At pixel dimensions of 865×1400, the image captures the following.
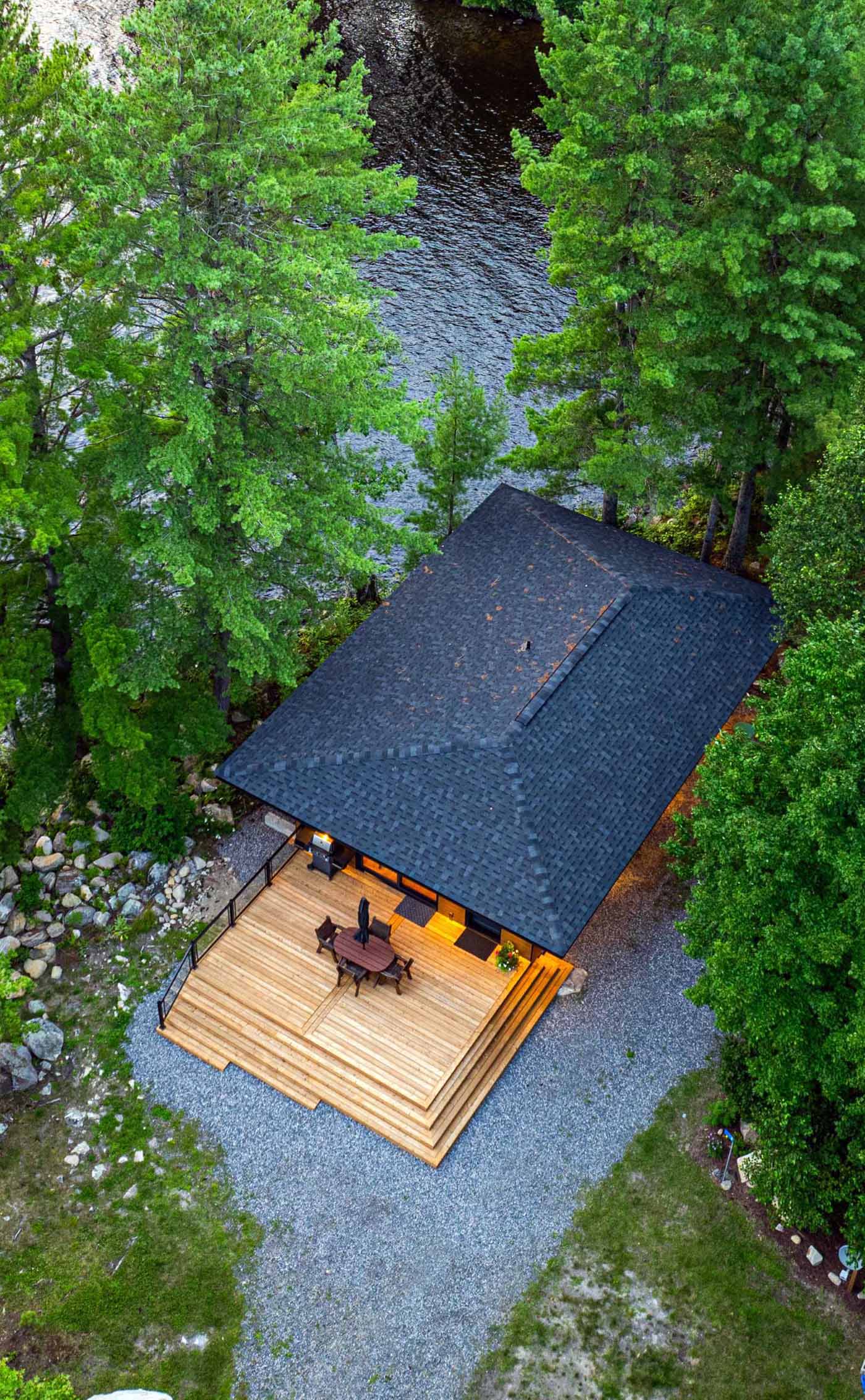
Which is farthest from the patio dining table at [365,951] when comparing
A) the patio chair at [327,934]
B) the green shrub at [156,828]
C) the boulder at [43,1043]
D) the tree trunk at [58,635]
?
the tree trunk at [58,635]

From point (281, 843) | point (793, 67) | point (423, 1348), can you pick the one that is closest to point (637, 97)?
point (793, 67)

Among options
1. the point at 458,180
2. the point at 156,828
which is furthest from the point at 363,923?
the point at 458,180

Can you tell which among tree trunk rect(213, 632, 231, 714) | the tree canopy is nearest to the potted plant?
the tree canopy

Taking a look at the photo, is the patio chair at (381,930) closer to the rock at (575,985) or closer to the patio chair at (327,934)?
the patio chair at (327,934)

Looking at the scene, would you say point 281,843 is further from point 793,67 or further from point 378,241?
point 793,67

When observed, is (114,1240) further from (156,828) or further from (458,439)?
(458,439)

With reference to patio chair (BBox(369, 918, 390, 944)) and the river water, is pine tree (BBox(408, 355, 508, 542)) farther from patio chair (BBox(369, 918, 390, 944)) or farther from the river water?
patio chair (BBox(369, 918, 390, 944))

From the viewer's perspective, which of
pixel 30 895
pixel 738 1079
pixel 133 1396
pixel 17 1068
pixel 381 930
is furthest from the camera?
pixel 30 895
